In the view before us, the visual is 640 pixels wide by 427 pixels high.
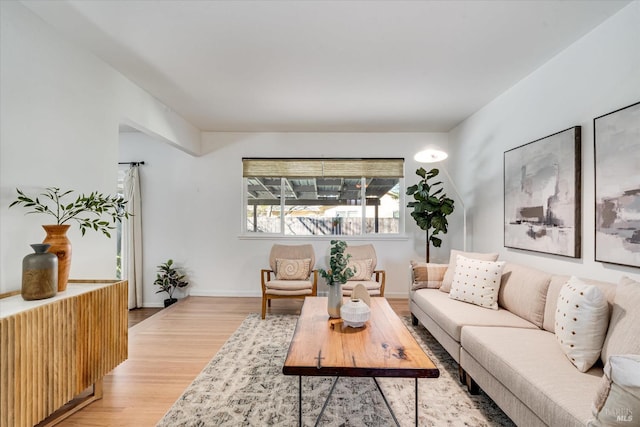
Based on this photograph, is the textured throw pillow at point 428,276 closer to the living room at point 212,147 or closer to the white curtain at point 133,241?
the living room at point 212,147

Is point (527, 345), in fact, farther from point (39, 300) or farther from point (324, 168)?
point (324, 168)

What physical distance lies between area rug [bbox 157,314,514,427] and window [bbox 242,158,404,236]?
8.23 feet

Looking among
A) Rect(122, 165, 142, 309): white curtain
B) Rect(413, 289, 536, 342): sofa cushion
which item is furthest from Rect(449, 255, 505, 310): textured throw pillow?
Rect(122, 165, 142, 309): white curtain

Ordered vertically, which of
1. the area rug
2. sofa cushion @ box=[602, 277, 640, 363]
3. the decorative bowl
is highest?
sofa cushion @ box=[602, 277, 640, 363]

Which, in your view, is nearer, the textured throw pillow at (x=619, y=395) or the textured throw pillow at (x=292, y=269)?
the textured throw pillow at (x=619, y=395)

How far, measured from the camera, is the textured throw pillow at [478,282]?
2697 millimetres

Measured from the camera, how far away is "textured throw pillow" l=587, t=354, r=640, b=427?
1.04 metres

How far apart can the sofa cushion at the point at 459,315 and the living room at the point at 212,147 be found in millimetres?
622

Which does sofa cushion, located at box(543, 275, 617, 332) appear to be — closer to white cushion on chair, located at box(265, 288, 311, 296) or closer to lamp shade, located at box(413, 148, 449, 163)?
lamp shade, located at box(413, 148, 449, 163)

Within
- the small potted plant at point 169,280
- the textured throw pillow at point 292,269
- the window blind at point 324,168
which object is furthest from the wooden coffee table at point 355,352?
the small potted plant at point 169,280

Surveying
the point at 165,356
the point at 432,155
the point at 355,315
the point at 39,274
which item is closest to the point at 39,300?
the point at 39,274

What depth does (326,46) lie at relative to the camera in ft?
7.94

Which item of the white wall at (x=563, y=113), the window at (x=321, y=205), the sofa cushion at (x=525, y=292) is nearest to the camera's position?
the white wall at (x=563, y=113)

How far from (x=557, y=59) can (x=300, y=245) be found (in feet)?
11.4
